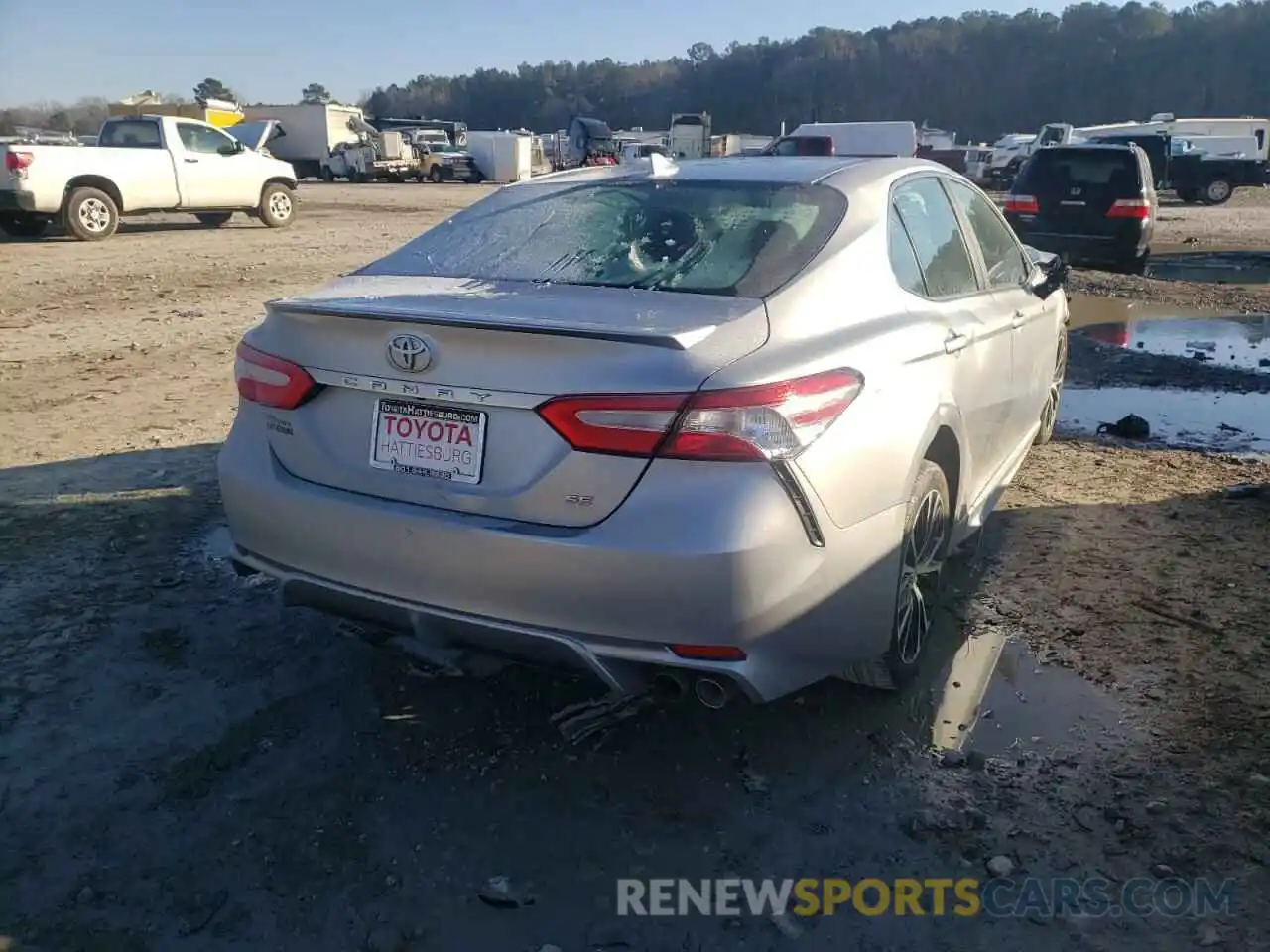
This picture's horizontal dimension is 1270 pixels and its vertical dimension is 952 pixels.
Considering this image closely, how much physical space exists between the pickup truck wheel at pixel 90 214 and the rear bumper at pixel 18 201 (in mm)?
729

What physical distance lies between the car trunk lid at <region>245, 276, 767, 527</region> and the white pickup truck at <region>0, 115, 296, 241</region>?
14.8 metres

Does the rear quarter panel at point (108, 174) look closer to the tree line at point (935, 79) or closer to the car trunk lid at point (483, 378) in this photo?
the car trunk lid at point (483, 378)

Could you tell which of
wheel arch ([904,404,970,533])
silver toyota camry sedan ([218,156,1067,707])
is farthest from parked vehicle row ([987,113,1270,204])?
silver toyota camry sedan ([218,156,1067,707])

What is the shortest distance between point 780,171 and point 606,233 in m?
0.75

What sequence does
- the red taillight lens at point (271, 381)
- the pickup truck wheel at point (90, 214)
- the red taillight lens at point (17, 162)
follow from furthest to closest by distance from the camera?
the pickup truck wheel at point (90, 214) < the red taillight lens at point (17, 162) < the red taillight lens at point (271, 381)

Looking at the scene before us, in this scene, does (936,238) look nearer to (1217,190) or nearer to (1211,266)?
(1211,266)

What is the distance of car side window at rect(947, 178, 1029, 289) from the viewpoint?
4.29 m

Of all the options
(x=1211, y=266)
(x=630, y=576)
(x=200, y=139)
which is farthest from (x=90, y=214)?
(x=1211, y=266)

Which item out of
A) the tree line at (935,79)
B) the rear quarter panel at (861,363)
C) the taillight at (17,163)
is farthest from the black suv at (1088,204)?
the tree line at (935,79)

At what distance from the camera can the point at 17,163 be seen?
1456 centimetres

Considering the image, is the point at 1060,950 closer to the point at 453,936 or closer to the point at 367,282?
the point at 453,936

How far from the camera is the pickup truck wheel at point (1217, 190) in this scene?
3181 cm

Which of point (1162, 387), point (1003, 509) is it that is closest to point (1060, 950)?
point (1003, 509)

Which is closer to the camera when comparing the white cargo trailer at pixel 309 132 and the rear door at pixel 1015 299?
the rear door at pixel 1015 299
